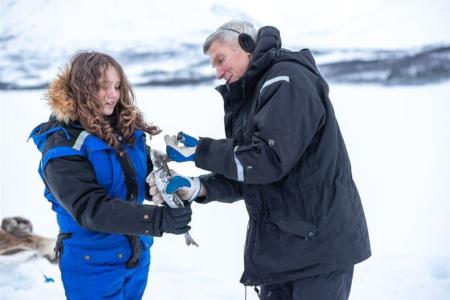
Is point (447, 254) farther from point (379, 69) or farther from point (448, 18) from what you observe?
point (448, 18)

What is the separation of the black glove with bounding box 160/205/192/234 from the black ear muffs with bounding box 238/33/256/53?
0.63m

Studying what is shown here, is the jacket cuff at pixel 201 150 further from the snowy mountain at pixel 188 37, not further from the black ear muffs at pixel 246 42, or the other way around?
the snowy mountain at pixel 188 37

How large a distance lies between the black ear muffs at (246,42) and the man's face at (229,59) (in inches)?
0.6

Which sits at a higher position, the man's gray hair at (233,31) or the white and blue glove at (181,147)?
the man's gray hair at (233,31)

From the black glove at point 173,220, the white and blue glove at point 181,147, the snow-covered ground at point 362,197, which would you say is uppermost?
the white and blue glove at point 181,147

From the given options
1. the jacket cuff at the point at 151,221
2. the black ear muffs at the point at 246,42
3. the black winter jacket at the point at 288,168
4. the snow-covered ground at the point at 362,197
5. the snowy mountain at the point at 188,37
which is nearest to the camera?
the black winter jacket at the point at 288,168

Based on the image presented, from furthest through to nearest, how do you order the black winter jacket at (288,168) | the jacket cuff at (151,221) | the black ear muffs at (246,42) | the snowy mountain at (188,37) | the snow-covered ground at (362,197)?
the snowy mountain at (188,37) < the snow-covered ground at (362,197) < the black ear muffs at (246,42) < the jacket cuff at (151,221) < the black winter jacket at (288,168)

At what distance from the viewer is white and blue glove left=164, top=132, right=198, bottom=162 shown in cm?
162

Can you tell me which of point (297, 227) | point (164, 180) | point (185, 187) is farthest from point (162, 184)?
point (297, 227)

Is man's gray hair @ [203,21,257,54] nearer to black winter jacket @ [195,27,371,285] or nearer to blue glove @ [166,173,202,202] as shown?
black winter jacket @ [195,27,371,285]

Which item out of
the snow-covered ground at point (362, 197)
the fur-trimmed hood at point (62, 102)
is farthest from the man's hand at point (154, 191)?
the snow-covered ground at point (362, 197)

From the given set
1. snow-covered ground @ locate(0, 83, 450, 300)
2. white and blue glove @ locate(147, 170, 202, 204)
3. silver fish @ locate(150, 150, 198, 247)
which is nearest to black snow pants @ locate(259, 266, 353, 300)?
silver fish @ locate(150, 150, 198, 247)

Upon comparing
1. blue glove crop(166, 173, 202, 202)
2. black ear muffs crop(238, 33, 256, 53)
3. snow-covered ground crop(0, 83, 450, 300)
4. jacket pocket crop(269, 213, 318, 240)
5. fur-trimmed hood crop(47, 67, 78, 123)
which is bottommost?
snow-covered ground crop(0, 83, 450, 300)

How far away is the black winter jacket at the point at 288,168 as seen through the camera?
143 cm
